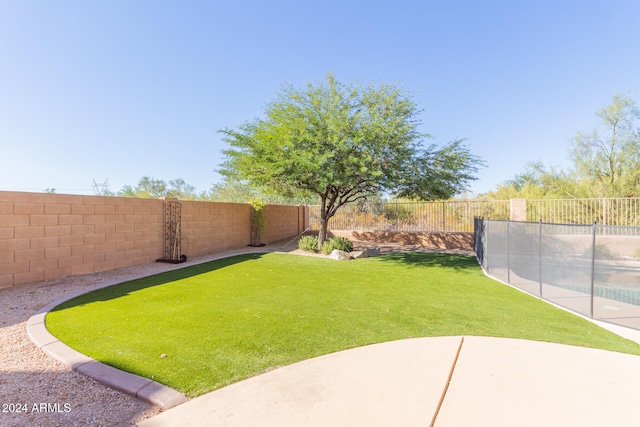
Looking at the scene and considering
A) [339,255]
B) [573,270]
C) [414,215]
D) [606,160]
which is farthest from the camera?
Result: [606,160]

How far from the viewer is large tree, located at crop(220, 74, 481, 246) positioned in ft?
30.0

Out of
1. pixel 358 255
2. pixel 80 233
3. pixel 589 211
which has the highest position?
pixel 589 211

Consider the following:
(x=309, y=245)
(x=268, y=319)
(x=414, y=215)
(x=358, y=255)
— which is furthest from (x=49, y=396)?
(x=414, y=215)

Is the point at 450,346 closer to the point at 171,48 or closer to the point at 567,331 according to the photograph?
the point at 567,331

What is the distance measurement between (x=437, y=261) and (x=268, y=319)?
7.82 m

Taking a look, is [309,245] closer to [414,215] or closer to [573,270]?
[414,215]

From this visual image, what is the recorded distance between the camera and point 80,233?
6.70 metres

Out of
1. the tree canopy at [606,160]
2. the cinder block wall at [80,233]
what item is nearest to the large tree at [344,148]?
the cinder block wall at [80,233]

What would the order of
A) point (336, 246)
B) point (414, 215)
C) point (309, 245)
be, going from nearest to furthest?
1. point (336, 246)
2. point (309, 245)
3. point (414, 215)

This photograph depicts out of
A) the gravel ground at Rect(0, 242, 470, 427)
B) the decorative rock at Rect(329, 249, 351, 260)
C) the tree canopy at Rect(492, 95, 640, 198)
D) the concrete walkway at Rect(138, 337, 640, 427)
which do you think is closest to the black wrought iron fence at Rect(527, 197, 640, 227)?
the tree canopy at Rect(492, 95, 640, 198)

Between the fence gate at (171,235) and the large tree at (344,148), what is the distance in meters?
2.82

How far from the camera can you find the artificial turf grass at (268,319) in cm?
289

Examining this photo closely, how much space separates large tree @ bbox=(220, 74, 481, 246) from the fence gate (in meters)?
2.82

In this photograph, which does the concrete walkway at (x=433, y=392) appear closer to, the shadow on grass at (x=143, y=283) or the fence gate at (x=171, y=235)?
the shadow on grass at (x=143, y=283)
